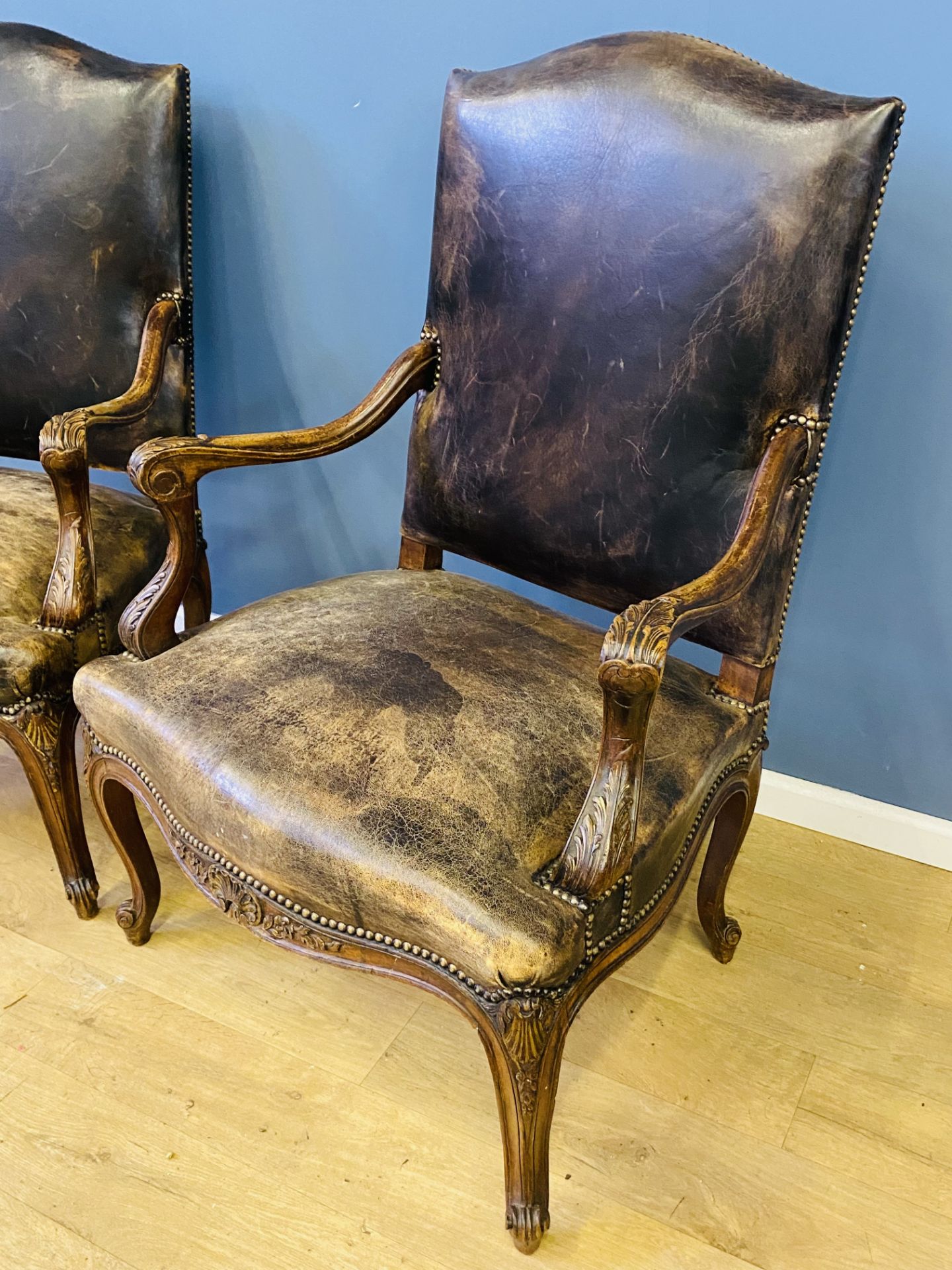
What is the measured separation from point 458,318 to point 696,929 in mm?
939

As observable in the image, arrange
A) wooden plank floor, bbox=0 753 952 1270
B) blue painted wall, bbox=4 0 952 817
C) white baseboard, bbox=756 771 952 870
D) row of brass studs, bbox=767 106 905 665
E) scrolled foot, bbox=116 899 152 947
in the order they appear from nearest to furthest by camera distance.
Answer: row of brass studs, bbox=767 106 905 665 < wooden plank floor, bbox=0 753 952 1270 < blue painted wall, bbox=4 0 952 817 < scrolled foot, bbox=116 899 152 947 < white baseboard, bbox=756 771 952 870

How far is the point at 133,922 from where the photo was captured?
1.44 meters

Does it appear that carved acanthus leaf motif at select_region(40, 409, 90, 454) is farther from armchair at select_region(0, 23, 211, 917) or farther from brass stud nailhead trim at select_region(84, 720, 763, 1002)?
brass stud nailhead trim at select_region(84, 720, 763, 1002)

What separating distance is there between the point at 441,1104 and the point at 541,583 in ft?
2.18

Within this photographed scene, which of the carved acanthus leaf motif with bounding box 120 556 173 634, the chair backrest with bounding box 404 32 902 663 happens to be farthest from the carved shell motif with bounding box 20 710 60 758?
the chair backrest with bounding box 404 32 902 663

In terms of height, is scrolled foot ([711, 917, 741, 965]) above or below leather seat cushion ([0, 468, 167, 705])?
below

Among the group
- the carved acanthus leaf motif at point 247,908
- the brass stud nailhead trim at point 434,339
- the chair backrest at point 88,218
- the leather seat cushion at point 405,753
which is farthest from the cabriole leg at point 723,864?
the chair backrest at point 88,218

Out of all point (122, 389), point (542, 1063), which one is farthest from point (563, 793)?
point (122, 389)

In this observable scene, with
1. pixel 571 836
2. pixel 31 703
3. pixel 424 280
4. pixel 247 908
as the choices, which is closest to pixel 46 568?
pixel 31 703

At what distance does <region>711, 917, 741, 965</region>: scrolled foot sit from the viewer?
1466mm

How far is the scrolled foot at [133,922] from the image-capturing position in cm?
144

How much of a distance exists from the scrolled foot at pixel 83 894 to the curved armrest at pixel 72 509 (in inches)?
15.5

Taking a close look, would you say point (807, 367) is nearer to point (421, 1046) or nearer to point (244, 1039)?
point (421, 1046)

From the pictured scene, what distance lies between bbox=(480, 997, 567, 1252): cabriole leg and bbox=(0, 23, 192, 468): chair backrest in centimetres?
103
